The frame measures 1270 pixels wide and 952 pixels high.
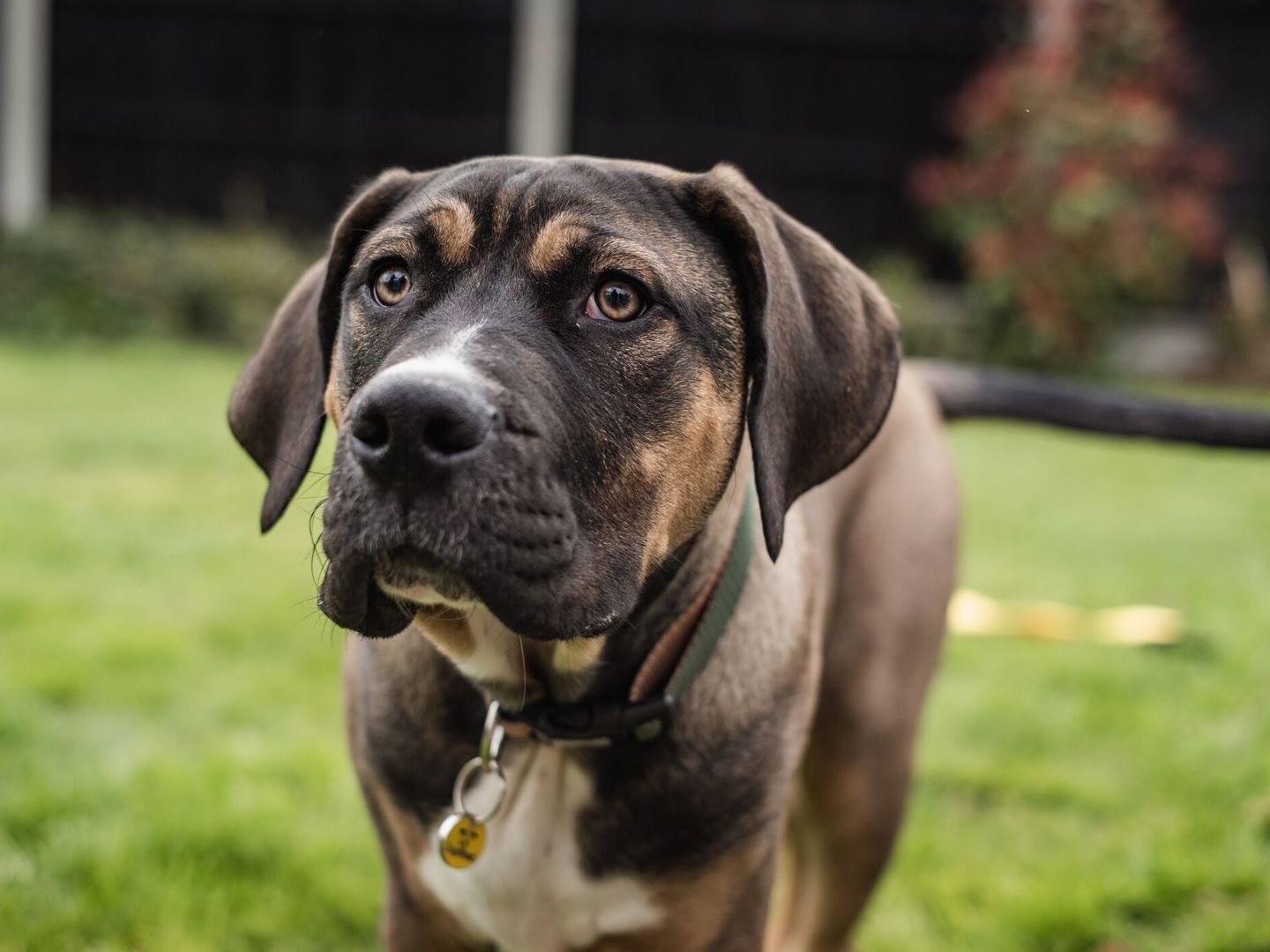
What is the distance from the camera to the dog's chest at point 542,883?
8.46ft

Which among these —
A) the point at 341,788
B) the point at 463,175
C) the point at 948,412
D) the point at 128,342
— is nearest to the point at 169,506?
the point at 341,788

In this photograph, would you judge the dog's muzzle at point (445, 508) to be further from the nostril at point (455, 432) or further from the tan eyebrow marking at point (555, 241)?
the tan eyebrow marking at point (555, 241)

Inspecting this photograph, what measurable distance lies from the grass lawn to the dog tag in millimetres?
945

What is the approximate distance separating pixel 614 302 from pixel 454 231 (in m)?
0.32

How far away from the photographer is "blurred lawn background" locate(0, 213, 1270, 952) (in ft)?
11.6

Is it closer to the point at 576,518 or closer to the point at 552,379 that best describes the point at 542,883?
the point at 576,518

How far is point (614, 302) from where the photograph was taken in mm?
2416

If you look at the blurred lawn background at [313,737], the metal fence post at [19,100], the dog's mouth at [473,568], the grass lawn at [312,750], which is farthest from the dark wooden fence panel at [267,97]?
the dog's mouth at [473,568]

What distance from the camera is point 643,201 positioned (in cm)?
256

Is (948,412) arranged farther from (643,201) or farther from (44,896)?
(44,896)

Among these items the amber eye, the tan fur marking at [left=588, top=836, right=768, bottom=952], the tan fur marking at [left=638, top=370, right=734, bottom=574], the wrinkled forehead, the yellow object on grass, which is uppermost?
the wrinkled forehead

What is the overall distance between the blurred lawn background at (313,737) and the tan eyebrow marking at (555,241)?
71 cm

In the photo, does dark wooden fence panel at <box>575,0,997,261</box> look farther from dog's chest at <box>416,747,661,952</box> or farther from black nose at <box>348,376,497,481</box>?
black nose at <box>348,376,497,481</box>

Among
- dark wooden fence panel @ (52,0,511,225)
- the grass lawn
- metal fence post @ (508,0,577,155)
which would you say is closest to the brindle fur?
the grass lawn
